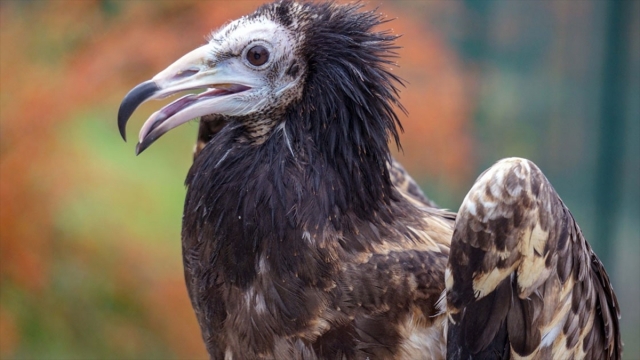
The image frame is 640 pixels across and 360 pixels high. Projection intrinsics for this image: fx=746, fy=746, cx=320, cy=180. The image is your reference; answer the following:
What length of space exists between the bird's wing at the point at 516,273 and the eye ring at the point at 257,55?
82 cm

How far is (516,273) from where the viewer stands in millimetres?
2291

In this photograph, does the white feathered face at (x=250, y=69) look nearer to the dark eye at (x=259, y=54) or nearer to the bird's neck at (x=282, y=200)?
the dark eye at (x=259, y=54)

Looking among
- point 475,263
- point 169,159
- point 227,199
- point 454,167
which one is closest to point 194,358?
point 169,159

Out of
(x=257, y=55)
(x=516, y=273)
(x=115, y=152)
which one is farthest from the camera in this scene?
(x=115, y=152)

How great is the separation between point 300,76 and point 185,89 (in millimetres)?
392

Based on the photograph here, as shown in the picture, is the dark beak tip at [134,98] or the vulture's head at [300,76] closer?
the dark beak tip at [134,98]

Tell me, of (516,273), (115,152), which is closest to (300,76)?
(516,273)

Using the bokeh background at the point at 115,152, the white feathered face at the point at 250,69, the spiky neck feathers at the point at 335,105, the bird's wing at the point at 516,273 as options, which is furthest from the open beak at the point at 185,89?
the bokeh background at the point at 115,152

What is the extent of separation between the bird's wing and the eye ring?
2.69ft

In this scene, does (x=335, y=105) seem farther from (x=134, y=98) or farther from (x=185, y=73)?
(x=134, y=98)

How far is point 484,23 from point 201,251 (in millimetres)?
3919

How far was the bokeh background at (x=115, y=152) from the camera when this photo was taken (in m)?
4.24

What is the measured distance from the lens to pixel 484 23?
5832 mm

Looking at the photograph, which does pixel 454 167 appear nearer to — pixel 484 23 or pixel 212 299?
pixel 484 23
